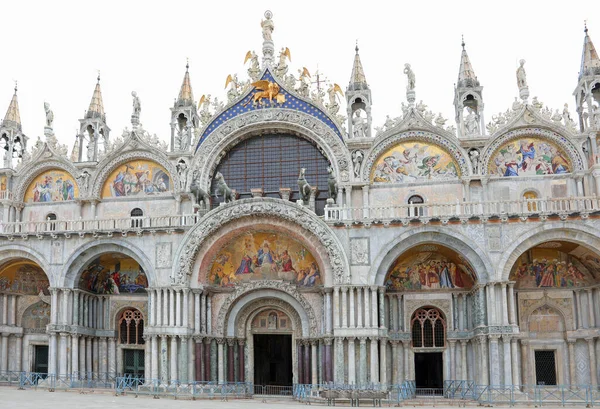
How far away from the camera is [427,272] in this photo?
30188 millimetres

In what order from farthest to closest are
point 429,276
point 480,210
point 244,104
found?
1. point 244,104
2. point 429,276
3. point 480,210

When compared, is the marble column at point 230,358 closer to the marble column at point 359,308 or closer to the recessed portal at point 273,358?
the recessed portal at point 273,358

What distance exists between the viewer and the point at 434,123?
102 ft

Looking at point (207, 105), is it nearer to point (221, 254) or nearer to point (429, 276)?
point (221, 254)

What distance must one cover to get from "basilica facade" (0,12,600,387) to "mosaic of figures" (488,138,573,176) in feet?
0.29

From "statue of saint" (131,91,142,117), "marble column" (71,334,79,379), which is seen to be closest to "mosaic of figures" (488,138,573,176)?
"statue of saint" (131,91,142,117)

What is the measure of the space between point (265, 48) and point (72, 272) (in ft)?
45.8

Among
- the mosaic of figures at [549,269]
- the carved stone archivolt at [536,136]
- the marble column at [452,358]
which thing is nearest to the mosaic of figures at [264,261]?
the marble column at [452,358]

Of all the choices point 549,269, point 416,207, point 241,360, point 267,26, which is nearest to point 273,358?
point 241,360

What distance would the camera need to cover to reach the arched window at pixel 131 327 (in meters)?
32.9

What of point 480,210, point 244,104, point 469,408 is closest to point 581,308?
point 480,210

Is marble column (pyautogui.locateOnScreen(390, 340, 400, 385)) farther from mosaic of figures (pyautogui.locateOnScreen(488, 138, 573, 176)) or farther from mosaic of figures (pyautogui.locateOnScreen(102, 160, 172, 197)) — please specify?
mosaic of figures (pyautogui.locateOnScreen(102, 160, 172, 197))

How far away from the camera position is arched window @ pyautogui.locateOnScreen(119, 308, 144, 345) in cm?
3288

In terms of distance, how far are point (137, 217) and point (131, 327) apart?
236 inches
